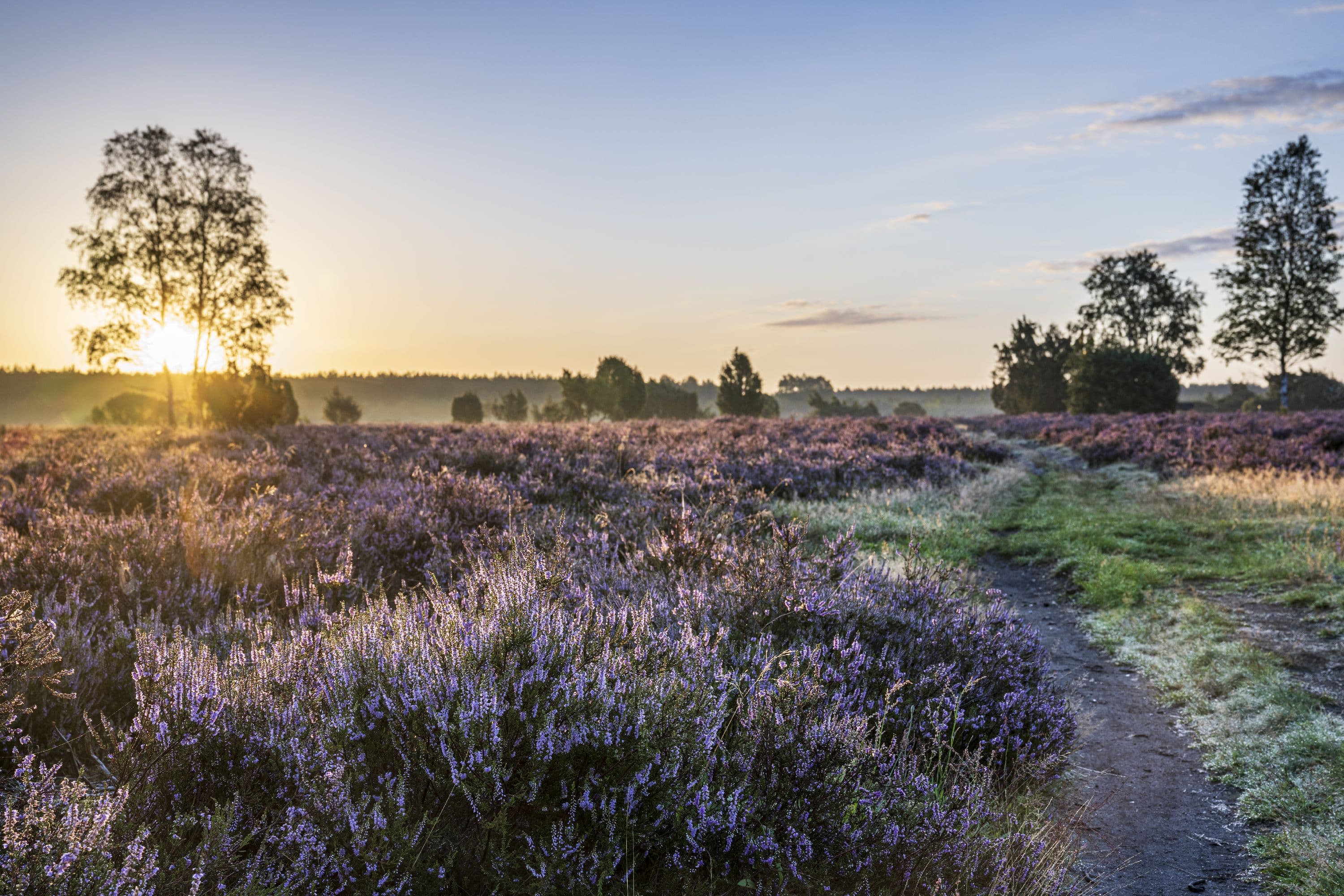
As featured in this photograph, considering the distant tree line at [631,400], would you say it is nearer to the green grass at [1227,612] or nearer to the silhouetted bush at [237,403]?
the silhouetted bush at [237,403]

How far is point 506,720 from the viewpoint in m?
2.43

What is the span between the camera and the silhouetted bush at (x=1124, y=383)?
48312 millimetres

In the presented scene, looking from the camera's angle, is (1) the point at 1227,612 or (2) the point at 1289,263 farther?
(2) the point at 1289,263

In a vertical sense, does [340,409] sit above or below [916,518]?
above

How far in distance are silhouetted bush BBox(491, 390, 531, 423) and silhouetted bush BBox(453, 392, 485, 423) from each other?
5.70m

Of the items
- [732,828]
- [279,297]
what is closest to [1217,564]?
[732,828]

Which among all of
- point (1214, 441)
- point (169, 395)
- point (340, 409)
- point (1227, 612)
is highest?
point (340, 409)

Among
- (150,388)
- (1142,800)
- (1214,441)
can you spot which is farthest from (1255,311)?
(150,388)

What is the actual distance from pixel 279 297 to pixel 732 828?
40021 millimetres

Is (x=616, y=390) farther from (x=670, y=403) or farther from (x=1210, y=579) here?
(x=1210, y=579)

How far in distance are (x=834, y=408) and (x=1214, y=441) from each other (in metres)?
70.0

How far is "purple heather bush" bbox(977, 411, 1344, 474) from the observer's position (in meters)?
17.1

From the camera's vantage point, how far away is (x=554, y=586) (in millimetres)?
3771

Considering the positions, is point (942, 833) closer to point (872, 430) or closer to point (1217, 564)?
point (1217, 564)
